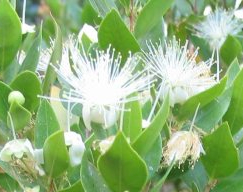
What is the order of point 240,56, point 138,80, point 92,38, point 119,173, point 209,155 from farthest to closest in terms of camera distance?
point 240,56 → point 92,38 → point 209,155 → point 138,80 → point 119,173

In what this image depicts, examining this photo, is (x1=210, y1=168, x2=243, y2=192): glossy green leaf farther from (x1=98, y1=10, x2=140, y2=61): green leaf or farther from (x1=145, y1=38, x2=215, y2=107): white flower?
(x1=98, y1=10, x2=140, y2=61): green leaf

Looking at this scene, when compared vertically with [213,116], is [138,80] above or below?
above

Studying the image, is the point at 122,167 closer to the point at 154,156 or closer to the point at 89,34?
the point at 154,156

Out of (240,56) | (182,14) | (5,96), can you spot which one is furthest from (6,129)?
(182,14)

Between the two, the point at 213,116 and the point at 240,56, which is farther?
the point at 240,56

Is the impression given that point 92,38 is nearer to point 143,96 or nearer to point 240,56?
point 143,96

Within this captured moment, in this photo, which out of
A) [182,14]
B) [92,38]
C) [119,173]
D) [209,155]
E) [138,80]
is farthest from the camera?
[182,14]

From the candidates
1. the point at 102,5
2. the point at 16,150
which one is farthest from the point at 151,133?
the point at 102,5

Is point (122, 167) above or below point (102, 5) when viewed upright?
below
